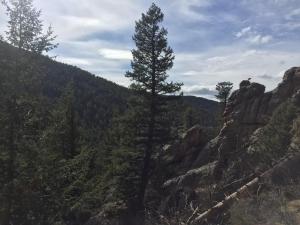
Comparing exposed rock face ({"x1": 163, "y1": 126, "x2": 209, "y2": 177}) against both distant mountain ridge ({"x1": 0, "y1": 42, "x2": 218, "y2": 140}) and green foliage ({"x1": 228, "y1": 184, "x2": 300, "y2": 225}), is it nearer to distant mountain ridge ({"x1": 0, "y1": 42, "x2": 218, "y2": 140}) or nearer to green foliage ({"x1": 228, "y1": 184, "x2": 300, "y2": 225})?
green foliage ({"x1": 228, "y1": 184, "x2": 300, "y2": 225})

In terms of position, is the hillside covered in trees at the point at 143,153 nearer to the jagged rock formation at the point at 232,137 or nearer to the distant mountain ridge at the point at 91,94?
the jagged rock formation at the point at 232,137

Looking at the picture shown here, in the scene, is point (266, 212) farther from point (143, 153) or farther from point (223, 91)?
point (223, 91)

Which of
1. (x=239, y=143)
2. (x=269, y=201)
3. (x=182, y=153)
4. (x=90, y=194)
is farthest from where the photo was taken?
(x=182, y=153)

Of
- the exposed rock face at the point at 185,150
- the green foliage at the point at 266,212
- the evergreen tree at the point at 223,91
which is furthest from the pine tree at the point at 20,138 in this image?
the evergreen tree at the point at 223,91

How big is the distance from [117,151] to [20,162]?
639 inches

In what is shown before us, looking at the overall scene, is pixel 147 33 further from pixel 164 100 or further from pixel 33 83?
pixel 33 83

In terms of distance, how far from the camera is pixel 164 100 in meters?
31.6

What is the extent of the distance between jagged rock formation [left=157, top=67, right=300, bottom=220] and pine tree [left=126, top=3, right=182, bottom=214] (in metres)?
3.47

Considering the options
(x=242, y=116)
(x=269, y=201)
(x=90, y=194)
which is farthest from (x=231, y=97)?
(x=269, y=201)

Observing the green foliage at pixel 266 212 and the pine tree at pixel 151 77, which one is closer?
the green foliage at pixel 266 212

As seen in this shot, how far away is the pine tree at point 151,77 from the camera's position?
30.9 m

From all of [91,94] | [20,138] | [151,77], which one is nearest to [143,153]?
[151,77]

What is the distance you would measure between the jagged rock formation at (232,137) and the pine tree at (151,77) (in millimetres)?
3472

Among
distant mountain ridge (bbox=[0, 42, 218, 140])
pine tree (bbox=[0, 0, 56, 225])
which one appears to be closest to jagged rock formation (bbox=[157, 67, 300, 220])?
pine tree (bbox=[0, 0, 56, 225])
